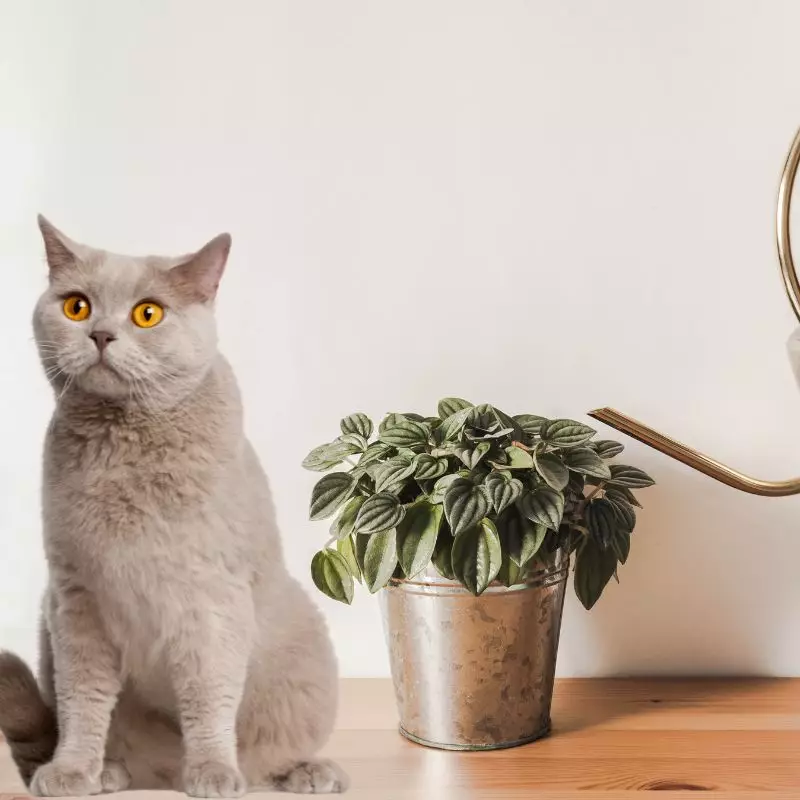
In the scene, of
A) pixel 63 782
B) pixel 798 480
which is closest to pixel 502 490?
pixel 798 480

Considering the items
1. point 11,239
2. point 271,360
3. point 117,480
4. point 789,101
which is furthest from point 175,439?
point 789,101

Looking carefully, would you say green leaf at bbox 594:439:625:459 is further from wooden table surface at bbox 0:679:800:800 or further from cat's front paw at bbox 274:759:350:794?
cat's front paw at bbox 274:759:350:794

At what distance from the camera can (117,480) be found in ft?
3.01

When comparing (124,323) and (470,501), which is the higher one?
(124,323)

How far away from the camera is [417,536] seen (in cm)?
91

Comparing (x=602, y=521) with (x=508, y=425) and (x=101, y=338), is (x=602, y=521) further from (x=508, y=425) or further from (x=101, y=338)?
(x=101, y=338)

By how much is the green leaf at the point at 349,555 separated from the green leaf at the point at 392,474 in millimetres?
104

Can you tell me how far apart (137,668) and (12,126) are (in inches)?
24.7

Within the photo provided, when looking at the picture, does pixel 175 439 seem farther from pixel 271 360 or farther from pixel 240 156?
pixel 240 156

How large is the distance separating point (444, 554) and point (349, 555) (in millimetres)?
132

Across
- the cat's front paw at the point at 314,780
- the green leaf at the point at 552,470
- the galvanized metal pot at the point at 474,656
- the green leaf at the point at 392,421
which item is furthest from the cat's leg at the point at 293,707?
the green leaf at the point at 552,470

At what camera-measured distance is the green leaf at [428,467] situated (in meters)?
0.91

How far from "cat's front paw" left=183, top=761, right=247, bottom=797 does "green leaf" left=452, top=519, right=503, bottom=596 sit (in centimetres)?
28

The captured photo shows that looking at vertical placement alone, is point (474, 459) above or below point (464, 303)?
below
